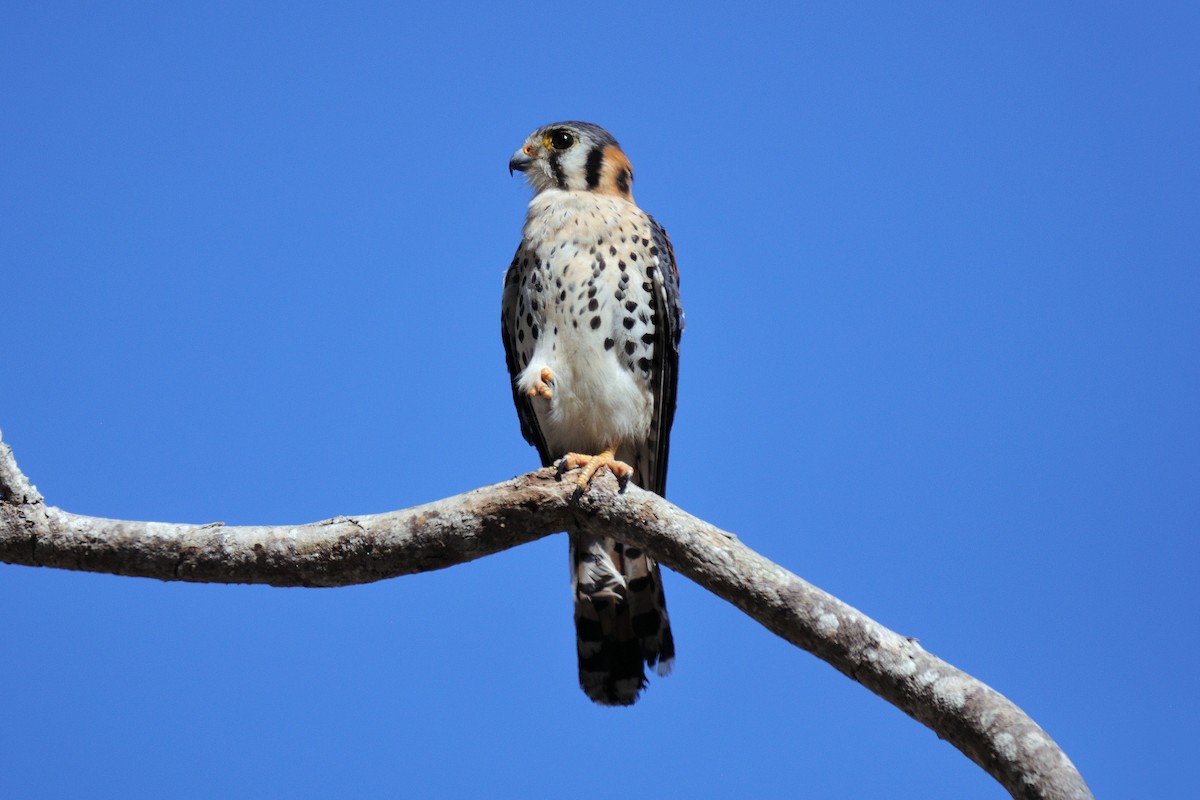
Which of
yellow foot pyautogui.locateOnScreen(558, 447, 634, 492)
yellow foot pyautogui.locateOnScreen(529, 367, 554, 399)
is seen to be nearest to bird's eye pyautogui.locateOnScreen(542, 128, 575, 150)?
yellow foot pyautogui.locateOnScreen(529, 367, 554, 399)

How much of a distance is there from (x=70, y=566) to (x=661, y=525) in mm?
1649

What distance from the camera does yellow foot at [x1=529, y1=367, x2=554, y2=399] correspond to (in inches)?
167

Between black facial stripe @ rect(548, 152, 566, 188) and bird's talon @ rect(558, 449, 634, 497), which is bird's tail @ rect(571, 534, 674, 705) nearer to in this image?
bird's talon @ rect(558, 449, 634, 497)

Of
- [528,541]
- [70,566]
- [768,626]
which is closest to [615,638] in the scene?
[528,541]

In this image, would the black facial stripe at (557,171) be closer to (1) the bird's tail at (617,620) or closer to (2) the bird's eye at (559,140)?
(2) the bird's eye at (559,140)

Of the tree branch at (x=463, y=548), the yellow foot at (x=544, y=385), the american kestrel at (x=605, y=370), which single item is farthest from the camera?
the yellow foot at (x=544, y=385)

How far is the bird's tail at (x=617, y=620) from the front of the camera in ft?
13.2

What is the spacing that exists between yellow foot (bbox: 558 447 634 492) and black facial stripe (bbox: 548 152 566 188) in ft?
5.83

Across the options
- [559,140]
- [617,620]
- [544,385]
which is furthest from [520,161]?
[617,620]

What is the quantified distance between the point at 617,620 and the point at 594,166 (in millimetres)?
1950

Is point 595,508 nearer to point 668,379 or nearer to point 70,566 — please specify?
point 668,379

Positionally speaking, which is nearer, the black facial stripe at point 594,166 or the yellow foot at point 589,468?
the yellow foot at point 589,468

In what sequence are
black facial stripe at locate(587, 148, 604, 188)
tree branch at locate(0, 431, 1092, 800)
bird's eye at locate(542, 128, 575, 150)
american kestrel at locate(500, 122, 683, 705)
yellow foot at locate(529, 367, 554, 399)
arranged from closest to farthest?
tree branch at locate(0, 431, 1092, 800) → american kestrel at locate(500, 122, 683, 705) → yellow foot at locate(529, 367, 554, 399) → black facial stripe at locate(587, 148, 604, 188) → bird's eye at locate(542, 128, 575, 150)

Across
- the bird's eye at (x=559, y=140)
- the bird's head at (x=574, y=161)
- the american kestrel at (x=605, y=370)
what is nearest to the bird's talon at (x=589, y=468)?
the american kestrel at (x=605, y=370)
